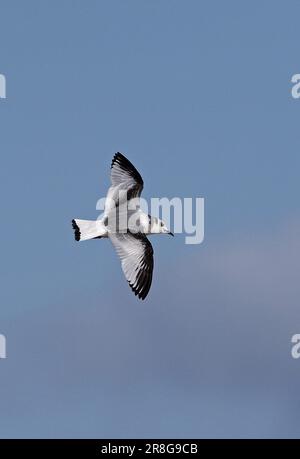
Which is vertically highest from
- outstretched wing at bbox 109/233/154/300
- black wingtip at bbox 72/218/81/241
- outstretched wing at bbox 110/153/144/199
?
outstretched wing at bbox 110/153/144/199

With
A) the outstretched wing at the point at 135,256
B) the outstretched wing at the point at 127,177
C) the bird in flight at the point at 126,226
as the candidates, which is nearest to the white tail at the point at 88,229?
the bird in flight at the point at 126,226

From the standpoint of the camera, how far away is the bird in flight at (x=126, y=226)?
68.7ft

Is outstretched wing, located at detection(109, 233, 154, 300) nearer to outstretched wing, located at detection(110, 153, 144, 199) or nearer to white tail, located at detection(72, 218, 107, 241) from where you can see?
white tail, located at detection(72, 218, 107, 241)

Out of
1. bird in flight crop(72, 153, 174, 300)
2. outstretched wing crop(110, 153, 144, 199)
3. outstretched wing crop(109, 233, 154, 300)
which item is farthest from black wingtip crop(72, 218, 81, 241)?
outstretched wing crop(110, 153, 144, 199)

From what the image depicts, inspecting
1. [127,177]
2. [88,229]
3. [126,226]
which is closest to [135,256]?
[126,226]

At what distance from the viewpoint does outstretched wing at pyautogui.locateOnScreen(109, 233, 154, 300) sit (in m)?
21.1

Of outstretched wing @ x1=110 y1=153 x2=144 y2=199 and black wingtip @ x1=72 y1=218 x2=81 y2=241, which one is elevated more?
outstretched wing @ x1=110 y1=153 x2=144 y2=199

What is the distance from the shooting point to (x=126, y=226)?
21.2 metres

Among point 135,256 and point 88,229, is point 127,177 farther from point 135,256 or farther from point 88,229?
point 135,256

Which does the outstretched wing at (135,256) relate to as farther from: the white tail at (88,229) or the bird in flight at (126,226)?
the white tail at (88,229)

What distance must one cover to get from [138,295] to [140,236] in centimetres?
145
